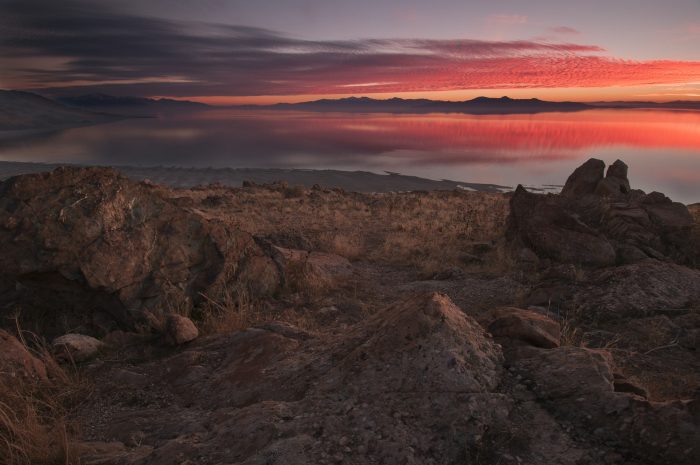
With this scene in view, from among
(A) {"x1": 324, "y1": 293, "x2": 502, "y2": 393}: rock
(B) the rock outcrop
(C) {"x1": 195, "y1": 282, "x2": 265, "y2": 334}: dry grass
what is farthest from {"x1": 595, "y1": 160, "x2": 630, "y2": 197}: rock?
(A) {"x1": 324, "y1": 293, "x2": 502, "y2": 393}: rock

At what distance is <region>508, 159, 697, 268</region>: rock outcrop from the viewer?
9.60 meters

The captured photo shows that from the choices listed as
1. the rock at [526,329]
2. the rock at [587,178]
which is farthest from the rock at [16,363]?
the rock at [587,178]

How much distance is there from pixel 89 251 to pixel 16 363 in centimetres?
196

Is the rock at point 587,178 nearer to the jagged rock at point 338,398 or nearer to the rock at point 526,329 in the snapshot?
the rock at point 526,329

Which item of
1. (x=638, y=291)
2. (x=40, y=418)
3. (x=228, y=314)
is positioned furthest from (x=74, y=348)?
(x=638, y=291)

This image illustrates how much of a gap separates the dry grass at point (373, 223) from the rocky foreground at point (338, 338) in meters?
0.31

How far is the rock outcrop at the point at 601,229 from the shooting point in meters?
9.60

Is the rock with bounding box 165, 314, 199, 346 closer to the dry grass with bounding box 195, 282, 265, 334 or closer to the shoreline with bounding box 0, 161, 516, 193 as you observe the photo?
the dry grass with bounding box 195, 282, 265, 334

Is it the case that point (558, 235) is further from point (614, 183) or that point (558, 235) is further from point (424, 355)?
→ point (424, 355)

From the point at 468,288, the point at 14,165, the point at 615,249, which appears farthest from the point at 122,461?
the point at 14,165

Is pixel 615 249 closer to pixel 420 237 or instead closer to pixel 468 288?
pixel 468 288

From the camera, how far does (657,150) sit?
9588 cm

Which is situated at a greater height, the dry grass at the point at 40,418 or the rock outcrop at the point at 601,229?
the rock outcrop at the point at 601,229

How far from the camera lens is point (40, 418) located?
3697 millimetres
